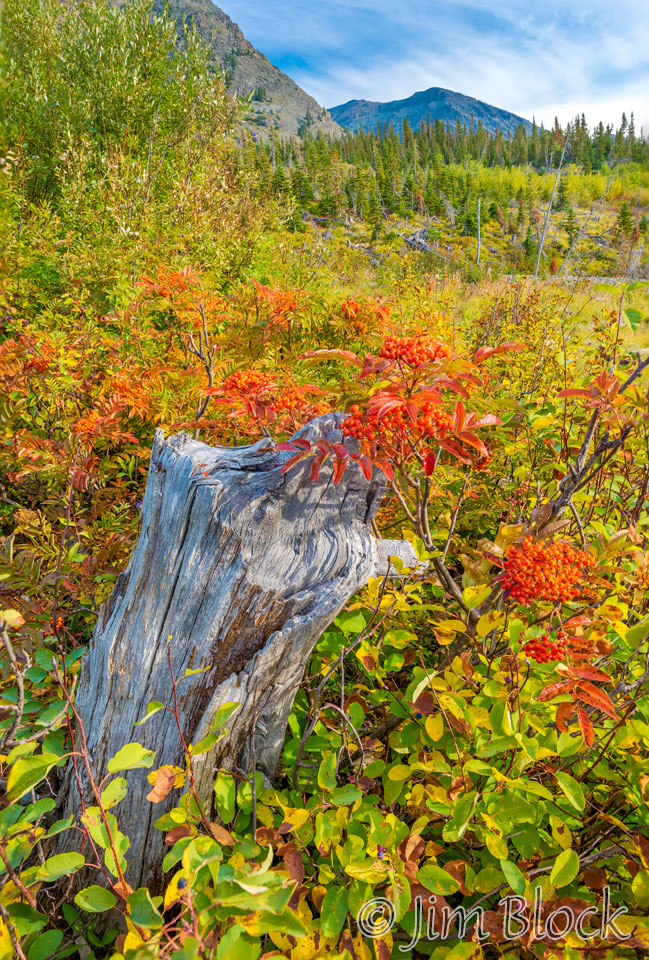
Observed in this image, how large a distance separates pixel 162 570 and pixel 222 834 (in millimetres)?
662

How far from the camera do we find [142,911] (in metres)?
0.84

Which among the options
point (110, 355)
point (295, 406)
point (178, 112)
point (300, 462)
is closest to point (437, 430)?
point (300, 462)

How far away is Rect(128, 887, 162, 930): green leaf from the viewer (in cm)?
80

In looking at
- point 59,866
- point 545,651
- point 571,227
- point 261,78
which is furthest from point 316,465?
point 261,78

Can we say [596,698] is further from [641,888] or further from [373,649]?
[373,649]

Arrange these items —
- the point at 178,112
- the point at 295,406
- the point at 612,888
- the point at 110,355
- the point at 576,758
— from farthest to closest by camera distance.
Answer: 1. the point at 178,112
2. the point at 110,355
3. the point at 295,406
4. the point at 576,758
5. the point at 612,888

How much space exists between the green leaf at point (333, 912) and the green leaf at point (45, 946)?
0.55 meters

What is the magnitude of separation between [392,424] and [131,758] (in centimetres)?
96

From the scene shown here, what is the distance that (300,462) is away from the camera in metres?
1.37

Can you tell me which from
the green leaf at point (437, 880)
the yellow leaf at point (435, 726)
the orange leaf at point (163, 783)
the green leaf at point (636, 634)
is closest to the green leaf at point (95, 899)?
the orange leaf at point (163, 783)

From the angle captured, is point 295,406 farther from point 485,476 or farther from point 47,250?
point 47,250

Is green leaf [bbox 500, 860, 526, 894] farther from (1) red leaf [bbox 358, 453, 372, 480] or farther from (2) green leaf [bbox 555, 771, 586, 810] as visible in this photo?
(1) red leaf [bbox 358, 453, 372, 480]

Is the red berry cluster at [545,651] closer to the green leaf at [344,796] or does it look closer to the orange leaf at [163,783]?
the green leaf at [344,796]

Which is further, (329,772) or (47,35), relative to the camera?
(47,35)
